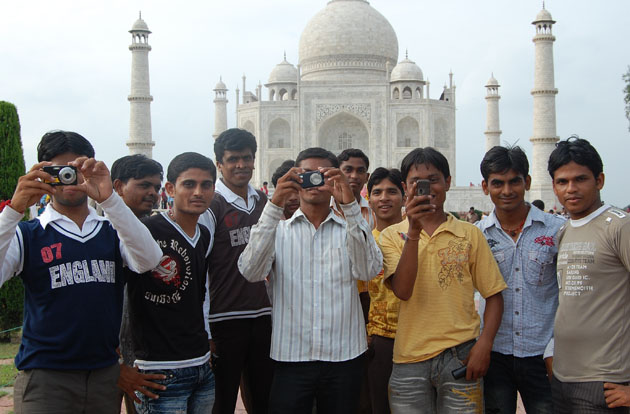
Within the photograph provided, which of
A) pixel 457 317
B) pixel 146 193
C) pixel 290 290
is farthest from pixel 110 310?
pixel 457 317

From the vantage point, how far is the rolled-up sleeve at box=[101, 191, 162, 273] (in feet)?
7.07

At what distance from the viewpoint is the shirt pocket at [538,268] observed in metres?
2.52

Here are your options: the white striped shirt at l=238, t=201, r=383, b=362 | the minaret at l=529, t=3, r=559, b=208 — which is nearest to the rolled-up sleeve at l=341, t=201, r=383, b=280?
the white striped shirt at l=238, t=201, r=383, b=362

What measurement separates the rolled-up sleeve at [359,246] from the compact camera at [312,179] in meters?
0.13

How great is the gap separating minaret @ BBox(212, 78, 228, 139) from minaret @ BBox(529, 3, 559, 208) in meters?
13.4

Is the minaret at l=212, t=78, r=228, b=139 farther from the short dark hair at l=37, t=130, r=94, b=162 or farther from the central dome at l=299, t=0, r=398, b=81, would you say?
the short dark hair at l=37, t=130, r=94, b=162

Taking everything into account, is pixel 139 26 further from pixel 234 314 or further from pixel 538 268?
pixel 538 268

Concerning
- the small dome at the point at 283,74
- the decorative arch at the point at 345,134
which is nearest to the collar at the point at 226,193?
the decorative arch at the point at 345,134

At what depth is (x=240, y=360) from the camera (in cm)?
280

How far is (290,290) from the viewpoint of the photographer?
2.36 meters

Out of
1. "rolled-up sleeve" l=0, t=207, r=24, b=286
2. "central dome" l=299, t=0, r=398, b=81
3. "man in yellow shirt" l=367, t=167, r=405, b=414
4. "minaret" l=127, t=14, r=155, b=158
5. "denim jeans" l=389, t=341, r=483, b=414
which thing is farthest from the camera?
"central dome" l=299, t=0, r=398, b=81

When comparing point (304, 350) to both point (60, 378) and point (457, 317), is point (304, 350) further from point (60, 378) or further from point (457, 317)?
point (60, 378)

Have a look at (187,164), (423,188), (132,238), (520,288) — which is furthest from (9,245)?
(520,288)

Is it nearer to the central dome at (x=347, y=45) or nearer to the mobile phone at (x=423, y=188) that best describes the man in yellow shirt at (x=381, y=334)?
the mobile phone at (x=423, y=188)
